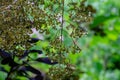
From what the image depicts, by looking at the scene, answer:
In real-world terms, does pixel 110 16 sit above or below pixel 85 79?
above

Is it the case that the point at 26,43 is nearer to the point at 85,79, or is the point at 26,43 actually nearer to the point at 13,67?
the point at 13,67

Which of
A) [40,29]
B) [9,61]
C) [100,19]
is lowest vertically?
[9,61]

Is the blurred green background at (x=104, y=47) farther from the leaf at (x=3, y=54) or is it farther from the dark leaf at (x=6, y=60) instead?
the leaf at (x=3, y=54)

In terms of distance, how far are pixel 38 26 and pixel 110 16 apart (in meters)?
2.56

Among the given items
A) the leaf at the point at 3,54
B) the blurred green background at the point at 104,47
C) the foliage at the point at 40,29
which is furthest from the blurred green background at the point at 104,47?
the leaf at the point at 3,54

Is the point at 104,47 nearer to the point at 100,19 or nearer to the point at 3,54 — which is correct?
the point at 100,19

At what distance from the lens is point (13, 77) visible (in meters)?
3.67

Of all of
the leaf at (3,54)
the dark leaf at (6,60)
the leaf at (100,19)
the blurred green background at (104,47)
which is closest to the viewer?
the blurred green background at (104,47)

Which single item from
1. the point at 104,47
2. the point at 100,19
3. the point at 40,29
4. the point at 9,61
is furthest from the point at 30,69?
the point at 104,47

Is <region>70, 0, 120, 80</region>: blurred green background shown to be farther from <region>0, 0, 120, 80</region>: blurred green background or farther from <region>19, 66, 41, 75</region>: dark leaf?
<region>19, 66, 41, 75</region>: dark leaf

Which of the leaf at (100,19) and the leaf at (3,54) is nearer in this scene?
the leaf at (100,19)

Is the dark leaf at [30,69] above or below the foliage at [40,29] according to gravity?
below

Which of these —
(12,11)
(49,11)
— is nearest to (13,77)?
(12,11)

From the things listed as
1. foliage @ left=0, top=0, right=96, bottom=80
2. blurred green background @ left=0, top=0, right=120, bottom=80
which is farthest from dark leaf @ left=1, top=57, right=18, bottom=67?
blurred green background @ left=0, top=0, right=120, bottom=80
